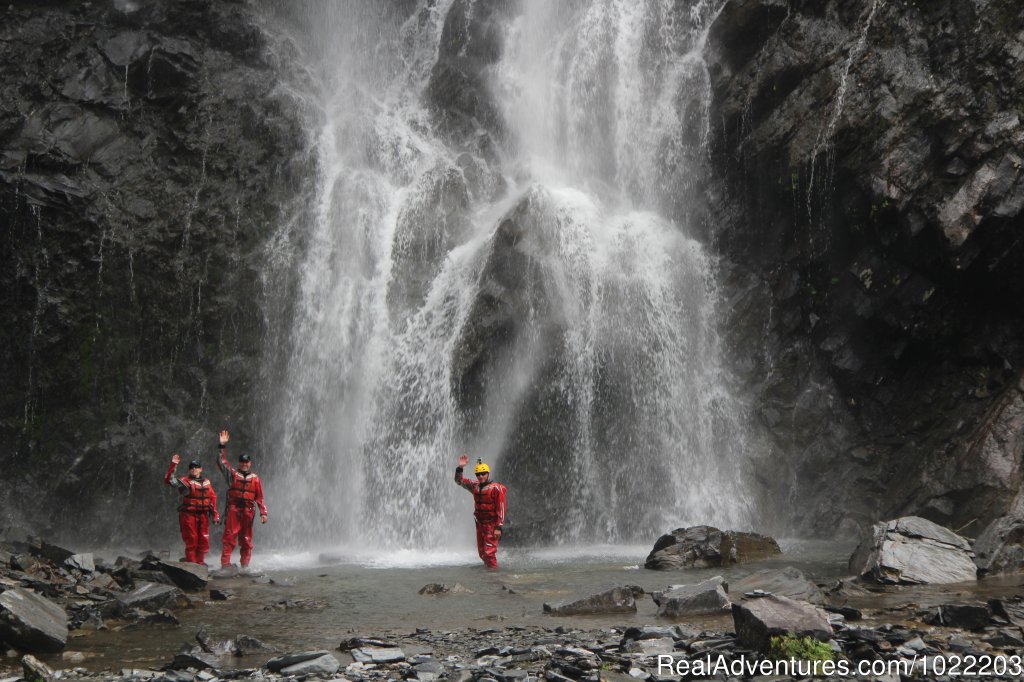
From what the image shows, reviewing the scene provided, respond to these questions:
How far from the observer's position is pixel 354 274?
21.6 metres

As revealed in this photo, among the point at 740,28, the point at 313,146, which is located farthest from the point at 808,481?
the point at 313,146

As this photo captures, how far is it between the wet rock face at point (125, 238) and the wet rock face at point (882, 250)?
13.1m

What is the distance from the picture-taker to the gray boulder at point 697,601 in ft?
26.8

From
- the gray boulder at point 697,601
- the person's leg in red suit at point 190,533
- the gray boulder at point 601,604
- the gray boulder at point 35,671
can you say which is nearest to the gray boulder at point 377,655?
the gray boulder at point 35,671

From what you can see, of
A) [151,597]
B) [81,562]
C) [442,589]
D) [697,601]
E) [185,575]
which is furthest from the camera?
[81,562]

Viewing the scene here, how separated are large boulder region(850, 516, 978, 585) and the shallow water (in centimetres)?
37

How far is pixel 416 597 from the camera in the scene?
34.9 ft

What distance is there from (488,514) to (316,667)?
7812 mm

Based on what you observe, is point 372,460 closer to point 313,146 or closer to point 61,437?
point 61,437

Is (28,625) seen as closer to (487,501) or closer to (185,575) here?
(185,575)

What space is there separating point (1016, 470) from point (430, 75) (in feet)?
64.8

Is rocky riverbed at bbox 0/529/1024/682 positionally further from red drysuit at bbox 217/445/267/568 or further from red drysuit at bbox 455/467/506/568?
red drysuit at bbox 217/445/267/568

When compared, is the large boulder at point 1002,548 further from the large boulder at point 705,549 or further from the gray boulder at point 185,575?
the gray boulder at point 185,575

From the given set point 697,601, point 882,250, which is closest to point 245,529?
point 697,601
